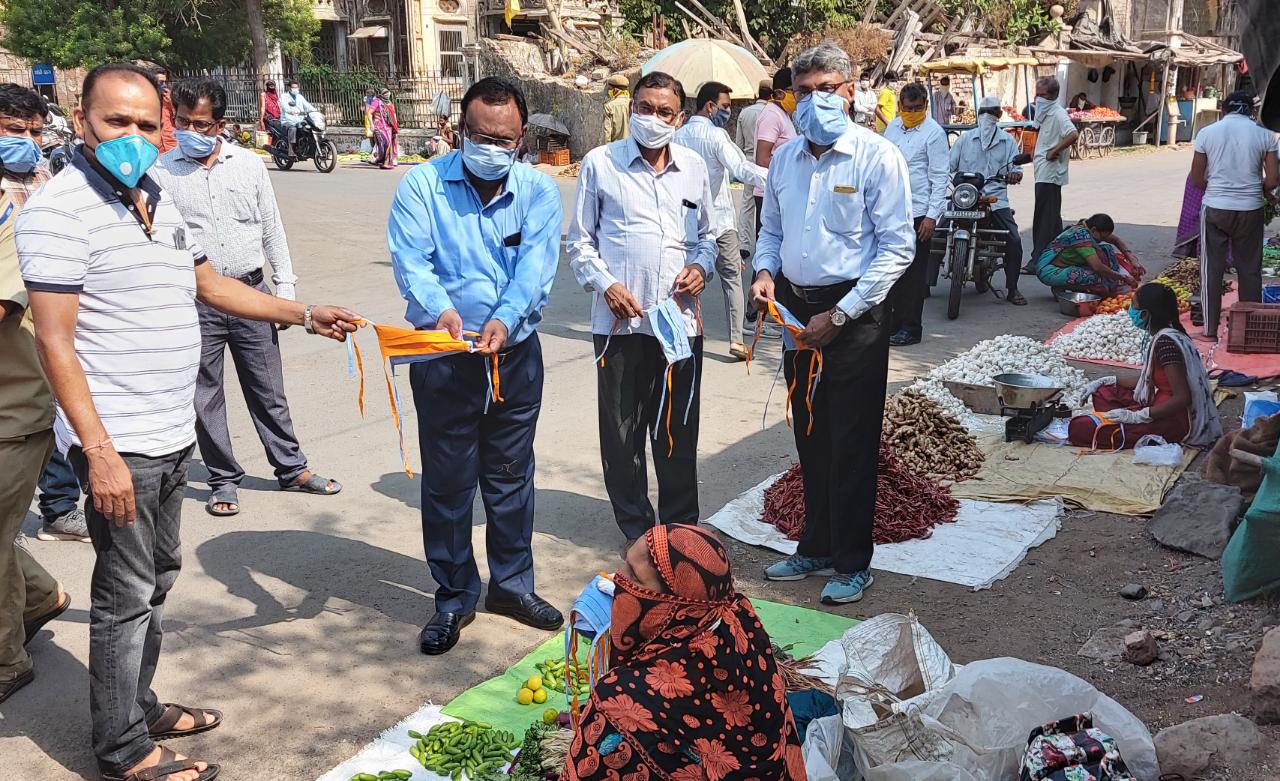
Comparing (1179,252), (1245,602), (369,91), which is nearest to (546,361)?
(1245,602)

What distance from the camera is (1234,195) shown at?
868cm

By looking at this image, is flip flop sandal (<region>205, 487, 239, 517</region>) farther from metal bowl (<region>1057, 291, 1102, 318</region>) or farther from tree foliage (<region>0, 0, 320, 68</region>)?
tree foliage (<region>0, 0, 320, 68</region>)

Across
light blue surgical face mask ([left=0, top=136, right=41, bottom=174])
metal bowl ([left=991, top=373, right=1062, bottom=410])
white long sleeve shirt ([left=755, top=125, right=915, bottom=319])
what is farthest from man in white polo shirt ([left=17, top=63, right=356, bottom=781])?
metal bowl ([left=991, top=373, right=1062, bottom=410])

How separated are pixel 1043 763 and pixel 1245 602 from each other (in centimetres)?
194

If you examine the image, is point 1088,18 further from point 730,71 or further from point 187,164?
point 187,164

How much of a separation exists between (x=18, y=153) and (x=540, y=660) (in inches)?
147

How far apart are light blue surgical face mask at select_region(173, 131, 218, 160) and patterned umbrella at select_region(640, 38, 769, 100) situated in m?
9.60

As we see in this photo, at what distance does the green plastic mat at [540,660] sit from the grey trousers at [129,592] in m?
1.04

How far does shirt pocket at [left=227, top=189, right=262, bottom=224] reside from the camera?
557 cm

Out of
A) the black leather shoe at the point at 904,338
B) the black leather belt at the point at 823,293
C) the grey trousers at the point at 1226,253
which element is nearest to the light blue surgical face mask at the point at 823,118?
the black leather belt at the point at 823,293

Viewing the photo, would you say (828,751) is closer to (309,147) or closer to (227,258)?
(227,258)

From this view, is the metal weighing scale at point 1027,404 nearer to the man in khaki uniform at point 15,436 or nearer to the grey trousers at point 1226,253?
the grey trousers at point 1226,253

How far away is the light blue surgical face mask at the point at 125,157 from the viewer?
10.00 ft

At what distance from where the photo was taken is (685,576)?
2457 mm
